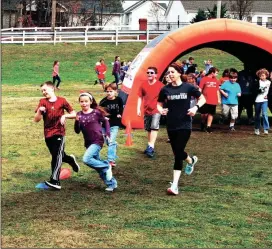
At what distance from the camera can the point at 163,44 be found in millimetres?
18078

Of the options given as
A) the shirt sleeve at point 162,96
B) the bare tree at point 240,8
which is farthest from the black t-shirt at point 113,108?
the bare tree at point 240,8

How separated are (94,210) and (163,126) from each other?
34.6ft

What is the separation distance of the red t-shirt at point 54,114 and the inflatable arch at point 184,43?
6844 mm

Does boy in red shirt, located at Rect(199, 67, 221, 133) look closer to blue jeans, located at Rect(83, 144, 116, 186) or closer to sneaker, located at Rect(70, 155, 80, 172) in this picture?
sneaker, located at Rect(70, 155, 80, 172)

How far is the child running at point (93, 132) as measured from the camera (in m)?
10.5

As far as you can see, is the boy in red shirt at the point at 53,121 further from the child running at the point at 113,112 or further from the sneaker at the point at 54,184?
the child running at the point at 113,112

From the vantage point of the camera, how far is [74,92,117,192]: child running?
1048 cm

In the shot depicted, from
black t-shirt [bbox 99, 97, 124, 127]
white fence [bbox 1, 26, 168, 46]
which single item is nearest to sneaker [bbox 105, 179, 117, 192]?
black t-shirt [bbox 99, 97, 124, 127]

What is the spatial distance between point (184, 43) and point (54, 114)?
320 inches

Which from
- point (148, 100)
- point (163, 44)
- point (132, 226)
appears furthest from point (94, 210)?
point (163, 44)

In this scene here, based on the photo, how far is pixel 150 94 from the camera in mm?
→ 14109

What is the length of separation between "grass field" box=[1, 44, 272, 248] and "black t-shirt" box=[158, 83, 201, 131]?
97 cm

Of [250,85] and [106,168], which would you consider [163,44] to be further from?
[106,168]

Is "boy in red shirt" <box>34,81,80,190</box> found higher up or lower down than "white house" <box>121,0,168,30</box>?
lower down
